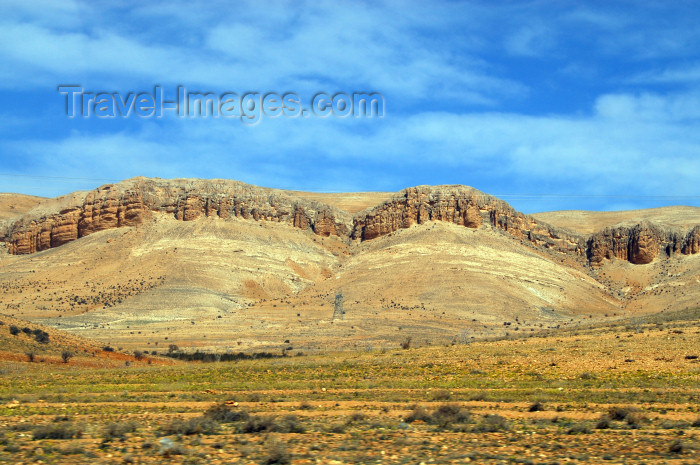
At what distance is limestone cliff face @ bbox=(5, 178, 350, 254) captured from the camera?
339 feet

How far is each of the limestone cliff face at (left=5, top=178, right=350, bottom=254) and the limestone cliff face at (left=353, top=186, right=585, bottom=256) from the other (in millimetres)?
8937

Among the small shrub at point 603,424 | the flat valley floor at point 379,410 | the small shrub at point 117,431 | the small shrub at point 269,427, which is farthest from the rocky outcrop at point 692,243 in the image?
the small shrub at point 117,431

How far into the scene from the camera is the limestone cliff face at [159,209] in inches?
4070

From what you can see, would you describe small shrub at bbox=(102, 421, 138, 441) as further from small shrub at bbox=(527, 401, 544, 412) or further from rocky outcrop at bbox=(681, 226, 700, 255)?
rocky outcrop at bbox=(681, 226, 700, 255)

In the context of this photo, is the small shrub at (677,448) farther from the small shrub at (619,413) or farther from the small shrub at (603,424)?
the small shrub at (619,413)

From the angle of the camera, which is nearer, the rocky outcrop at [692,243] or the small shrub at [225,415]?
the small shrub at [225,415]

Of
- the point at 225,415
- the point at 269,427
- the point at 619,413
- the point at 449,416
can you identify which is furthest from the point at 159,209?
the point at 619,413

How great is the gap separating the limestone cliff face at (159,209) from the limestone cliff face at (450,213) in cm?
894

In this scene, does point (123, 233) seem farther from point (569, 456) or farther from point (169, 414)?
point (569, 456)

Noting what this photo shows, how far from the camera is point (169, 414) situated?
681 inches

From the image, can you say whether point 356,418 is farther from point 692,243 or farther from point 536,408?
point 692,243

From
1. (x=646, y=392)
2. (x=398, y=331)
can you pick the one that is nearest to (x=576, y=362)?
(x=646, y=392)

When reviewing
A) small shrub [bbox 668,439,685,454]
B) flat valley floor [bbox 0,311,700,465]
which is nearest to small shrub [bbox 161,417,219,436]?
flat valley floor [bbox 0,311,700,465]

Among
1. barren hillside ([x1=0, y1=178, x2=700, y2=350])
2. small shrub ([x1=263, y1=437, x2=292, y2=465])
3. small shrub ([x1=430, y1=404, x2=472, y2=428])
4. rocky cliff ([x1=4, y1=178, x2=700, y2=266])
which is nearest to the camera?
small shrub ([x1=263, y1=437, x2=292, y2=465])
